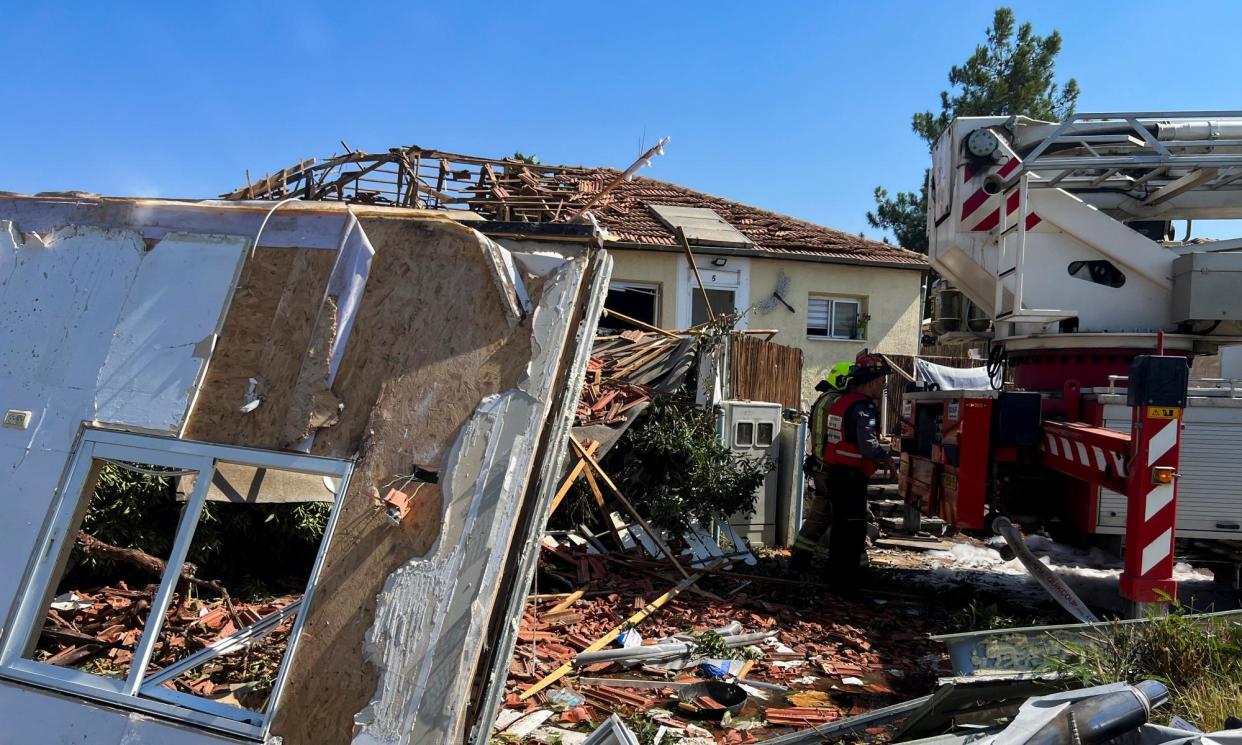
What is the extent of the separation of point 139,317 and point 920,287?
14795 mm

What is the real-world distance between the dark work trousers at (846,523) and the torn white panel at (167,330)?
5.46m

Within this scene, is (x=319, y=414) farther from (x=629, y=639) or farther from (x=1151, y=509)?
(x=1151, y=509)

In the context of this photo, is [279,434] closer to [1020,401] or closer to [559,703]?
[559,703]

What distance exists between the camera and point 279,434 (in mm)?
3779

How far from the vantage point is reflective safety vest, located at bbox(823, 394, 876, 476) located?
7336mm

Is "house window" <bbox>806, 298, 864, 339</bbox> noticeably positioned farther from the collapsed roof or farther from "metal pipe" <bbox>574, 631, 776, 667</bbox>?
"metal pipe" <bbox>574, 631, 776, 667</bbox>

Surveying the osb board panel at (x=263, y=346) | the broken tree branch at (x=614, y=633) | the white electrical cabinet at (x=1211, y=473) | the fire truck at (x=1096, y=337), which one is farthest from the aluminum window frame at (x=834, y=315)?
the osb board panel at (x=263, y=346)

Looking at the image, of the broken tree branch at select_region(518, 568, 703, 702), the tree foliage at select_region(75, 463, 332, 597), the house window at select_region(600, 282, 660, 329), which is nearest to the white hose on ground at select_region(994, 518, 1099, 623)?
the broken tree branch at select_region(518, 568, 703, 702)

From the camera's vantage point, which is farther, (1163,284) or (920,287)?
(920,287)

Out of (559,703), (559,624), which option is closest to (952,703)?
(559,703)

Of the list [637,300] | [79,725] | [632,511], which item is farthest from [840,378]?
[637,300]

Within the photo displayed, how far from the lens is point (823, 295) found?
15805 mm

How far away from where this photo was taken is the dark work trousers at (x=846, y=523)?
24.6 feet

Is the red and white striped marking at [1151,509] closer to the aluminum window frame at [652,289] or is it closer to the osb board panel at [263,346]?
the osb board panel at [263,346]
